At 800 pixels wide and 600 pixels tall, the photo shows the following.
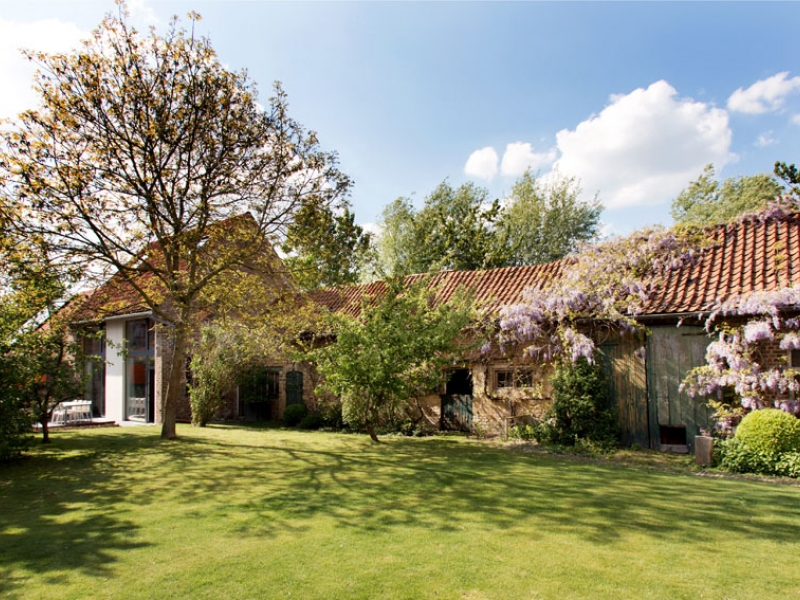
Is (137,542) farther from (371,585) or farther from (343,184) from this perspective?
(343,184)

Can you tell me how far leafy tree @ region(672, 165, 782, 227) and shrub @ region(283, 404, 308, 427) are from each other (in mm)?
21748

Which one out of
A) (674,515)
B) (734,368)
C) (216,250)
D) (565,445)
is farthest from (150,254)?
(734,368)

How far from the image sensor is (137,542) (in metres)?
5.31

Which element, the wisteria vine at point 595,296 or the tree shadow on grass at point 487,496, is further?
the wisteria vine at point 595,296

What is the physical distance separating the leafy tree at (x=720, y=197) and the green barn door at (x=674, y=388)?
60.5ft

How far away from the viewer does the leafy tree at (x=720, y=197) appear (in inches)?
1084

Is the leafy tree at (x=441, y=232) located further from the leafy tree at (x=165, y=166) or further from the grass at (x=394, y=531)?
the grass at (x=394, y=531)

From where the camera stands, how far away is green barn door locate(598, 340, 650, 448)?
11594 millimetres

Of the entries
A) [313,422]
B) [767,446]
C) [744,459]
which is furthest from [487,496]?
[313,422]

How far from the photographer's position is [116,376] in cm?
2009

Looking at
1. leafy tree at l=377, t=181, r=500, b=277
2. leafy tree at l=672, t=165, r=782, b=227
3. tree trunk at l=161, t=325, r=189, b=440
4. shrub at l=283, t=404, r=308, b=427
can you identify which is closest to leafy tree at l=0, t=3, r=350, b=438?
tree trunk at l=161, t=325, r=189, b=440

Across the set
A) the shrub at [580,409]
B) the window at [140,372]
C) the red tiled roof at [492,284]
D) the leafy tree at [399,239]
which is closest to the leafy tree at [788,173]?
the red tiled roof at [492,284]

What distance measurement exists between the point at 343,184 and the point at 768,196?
24568 mm

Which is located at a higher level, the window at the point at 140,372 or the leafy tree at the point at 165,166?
the leafy tree at the point at 165,166
